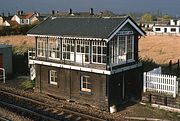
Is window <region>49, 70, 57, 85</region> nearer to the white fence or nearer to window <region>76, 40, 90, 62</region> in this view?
window <region>76, 40, 90, 62</region>

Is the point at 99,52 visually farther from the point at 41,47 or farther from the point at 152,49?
the point at 152,49

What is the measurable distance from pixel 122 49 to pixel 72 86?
4067mm

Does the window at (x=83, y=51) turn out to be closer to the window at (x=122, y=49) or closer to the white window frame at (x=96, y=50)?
the white window frame at (x=96, y=50)

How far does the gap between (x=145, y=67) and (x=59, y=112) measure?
12129 millimetres

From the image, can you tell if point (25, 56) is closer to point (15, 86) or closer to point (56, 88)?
point (15, 86)

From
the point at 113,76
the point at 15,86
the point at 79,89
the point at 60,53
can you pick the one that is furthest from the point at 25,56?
the point at 113,76

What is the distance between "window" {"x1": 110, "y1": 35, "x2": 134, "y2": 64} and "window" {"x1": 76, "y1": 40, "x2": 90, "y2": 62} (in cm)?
158

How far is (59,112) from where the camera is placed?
18.3 meters

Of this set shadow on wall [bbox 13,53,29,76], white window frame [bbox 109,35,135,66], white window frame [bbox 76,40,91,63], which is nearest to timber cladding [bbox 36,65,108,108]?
white window frame [bbox 76,40,91,63]

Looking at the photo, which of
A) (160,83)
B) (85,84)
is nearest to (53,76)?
(85,84)

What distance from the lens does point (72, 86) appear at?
20828mm

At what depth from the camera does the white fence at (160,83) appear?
65.2 feet

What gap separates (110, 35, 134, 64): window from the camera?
19648mm

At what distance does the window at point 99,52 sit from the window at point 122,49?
536 mm
